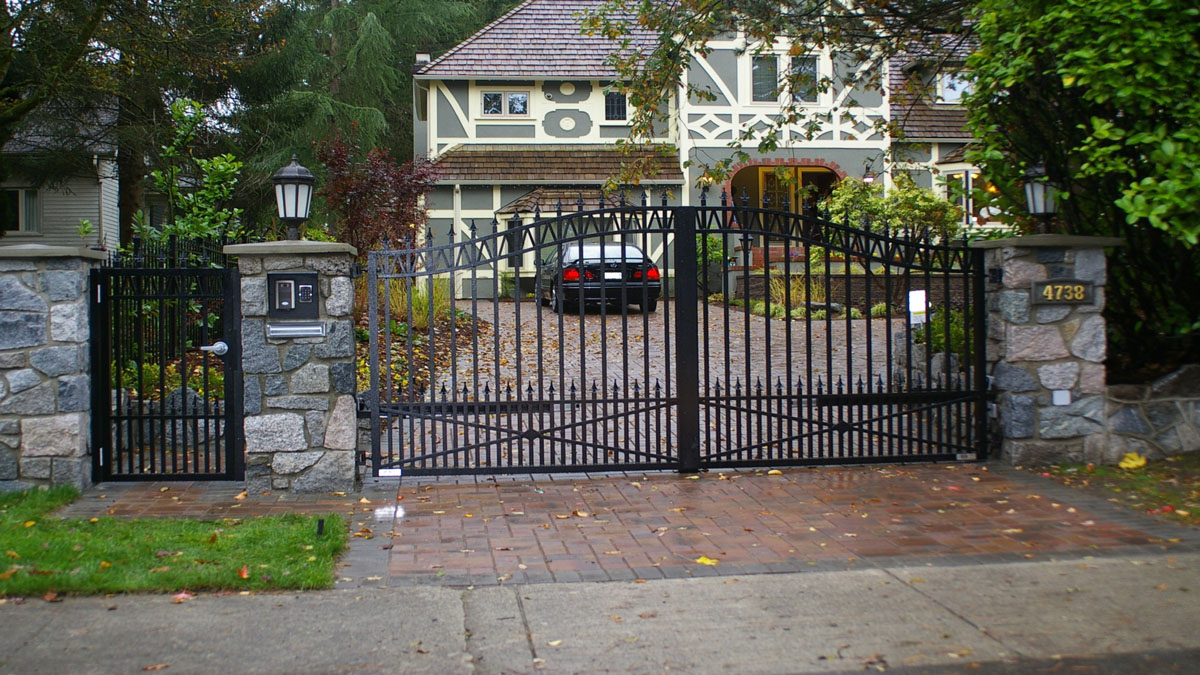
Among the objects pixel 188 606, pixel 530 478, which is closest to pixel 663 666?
pixel 188 606

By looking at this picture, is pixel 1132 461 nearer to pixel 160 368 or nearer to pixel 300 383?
pixel 300 383

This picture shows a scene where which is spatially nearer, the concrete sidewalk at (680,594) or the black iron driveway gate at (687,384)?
the concrete sidewalk at (680,594)

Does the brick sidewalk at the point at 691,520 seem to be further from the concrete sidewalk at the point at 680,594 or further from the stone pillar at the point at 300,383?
the stone pillar at the point at 300,383

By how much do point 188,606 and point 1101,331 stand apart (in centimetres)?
674

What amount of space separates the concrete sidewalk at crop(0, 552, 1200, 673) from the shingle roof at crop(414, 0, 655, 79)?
68.4 feet

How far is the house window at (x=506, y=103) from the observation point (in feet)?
84.0

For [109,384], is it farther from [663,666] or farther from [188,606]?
[663,666]

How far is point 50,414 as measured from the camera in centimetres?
724

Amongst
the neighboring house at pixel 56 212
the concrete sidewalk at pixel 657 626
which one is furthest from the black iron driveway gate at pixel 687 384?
the neighboring house at pixel 56 212

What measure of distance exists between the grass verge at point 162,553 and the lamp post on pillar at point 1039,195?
565 cm

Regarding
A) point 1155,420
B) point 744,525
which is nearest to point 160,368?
point 744,525

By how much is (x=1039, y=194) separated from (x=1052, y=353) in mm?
1228

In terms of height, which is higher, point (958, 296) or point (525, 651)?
point (958, 296)

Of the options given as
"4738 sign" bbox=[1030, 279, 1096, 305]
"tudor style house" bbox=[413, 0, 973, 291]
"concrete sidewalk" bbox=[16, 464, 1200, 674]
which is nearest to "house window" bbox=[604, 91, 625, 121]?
"tudor style house" bbox=[413, 0, 973, 291]
